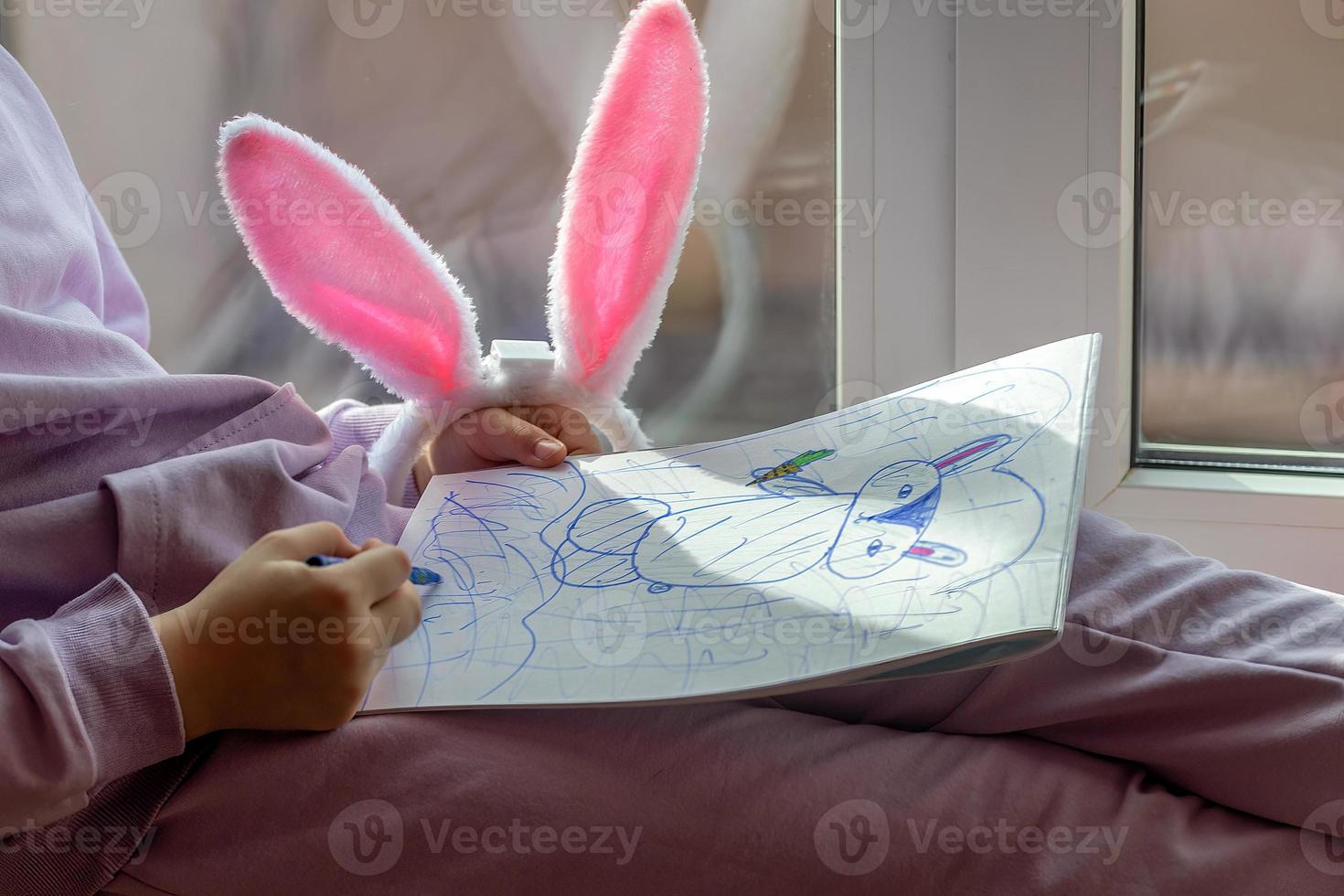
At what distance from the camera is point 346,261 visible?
2.15 feet

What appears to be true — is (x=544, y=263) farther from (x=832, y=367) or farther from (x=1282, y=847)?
(x=1282, y=847)

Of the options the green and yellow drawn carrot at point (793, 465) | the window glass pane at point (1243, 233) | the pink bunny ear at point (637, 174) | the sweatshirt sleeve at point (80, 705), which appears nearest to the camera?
the sweatshirt sleeve at point (80, 705)

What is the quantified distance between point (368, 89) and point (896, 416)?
57 cm

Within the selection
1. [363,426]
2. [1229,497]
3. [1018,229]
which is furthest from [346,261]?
[1229,497]

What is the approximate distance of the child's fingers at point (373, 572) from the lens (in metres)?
0.41

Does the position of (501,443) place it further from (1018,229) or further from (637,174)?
(1018,229)

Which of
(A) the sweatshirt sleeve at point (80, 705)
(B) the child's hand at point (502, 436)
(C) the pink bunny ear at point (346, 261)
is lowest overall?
(A) the sweatshirt sleeve at point (80, 705)

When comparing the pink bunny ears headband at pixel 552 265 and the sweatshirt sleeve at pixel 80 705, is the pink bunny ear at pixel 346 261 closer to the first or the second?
the pink bunny ears headband at pixel 552 265

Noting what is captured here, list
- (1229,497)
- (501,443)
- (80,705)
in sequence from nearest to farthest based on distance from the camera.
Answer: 1. (80,705)
2. (501,443)
3. (1229,497)

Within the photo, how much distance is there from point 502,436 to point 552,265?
0.40 feet

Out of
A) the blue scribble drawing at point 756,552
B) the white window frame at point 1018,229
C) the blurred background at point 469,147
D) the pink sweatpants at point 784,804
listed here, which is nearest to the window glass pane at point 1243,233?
the white window frame at point 1018,229

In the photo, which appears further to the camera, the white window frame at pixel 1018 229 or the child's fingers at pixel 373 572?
the white window frame at pixel 1018 229

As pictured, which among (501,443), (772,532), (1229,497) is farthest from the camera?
(1229,497)

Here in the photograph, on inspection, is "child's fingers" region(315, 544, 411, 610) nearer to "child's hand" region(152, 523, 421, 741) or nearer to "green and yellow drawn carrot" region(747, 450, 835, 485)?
"child's hand" region(152, 523, 421, 741)
